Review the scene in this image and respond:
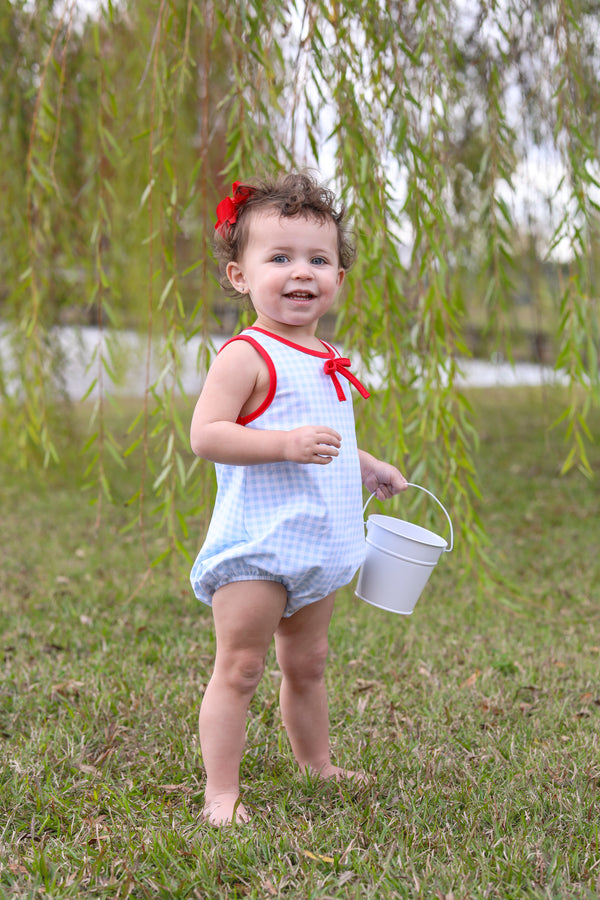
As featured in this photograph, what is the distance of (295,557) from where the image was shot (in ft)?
6.14

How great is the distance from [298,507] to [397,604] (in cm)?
43

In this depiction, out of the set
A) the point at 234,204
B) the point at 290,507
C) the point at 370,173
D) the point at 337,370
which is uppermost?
the point at 370,173

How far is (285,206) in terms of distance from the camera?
193 centimetres

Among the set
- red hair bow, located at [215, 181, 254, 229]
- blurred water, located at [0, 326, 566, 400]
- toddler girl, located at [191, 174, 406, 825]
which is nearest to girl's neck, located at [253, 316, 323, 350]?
toddler girl, located at [191, 174, 406, 825]

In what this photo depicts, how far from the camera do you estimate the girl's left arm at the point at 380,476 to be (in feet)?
7.11

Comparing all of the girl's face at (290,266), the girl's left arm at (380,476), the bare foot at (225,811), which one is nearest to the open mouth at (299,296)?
the girl's face at (290,266)

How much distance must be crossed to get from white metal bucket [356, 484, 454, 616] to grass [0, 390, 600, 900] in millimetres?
463

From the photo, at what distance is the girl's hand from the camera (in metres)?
1.75

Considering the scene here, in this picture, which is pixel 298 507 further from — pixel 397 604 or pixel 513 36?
pixel 513 36

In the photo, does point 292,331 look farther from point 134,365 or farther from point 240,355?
point 134,365

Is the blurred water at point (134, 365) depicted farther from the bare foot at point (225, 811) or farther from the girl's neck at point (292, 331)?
the bare foot at point (225, 811)

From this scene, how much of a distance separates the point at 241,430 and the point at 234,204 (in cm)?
57

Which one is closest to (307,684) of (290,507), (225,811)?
(225,811)

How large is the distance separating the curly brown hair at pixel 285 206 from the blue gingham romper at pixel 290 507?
242mm
